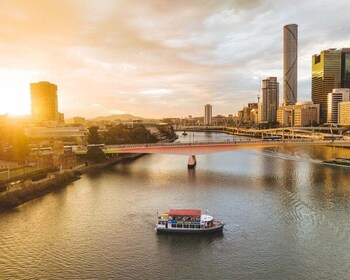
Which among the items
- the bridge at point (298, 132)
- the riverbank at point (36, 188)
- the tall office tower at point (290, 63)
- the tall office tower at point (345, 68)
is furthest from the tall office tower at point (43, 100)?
the tall office tower at point (290, 63)

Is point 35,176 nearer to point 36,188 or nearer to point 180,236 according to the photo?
point 36,188

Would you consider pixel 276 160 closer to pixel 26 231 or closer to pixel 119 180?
pixel 119 180

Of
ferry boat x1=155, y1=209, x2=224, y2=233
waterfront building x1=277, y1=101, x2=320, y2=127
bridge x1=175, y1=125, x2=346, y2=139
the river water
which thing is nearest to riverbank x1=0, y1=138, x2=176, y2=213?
the river water

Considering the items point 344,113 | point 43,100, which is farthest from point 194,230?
point 43,100

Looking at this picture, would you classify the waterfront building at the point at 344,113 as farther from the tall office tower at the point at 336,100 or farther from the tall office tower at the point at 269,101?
the tall office tower at the point at 269,101

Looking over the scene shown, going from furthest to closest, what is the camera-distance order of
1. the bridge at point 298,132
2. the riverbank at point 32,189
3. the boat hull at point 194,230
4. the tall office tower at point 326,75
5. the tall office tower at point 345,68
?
the tall office tower at point 326,75 → the tall office tower at point 345,68 → the bridge at point 298,132 → the riverbank at point 32,189 → the boat hull at point 194,230

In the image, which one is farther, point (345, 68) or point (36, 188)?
point (345, 68)

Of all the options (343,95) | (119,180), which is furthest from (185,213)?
(343,95)

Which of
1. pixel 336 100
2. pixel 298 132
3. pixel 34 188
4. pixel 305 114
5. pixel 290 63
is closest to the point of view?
pixel 34 188
